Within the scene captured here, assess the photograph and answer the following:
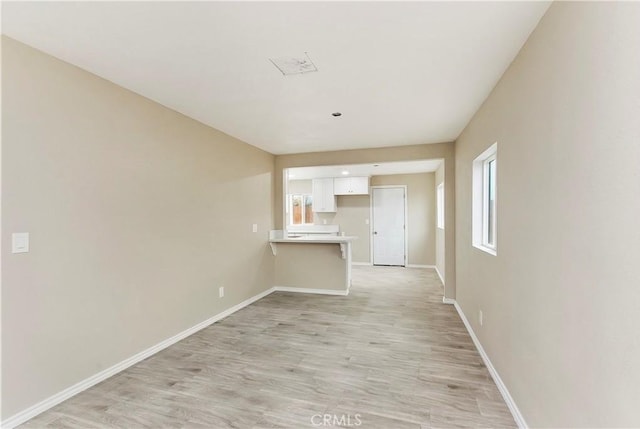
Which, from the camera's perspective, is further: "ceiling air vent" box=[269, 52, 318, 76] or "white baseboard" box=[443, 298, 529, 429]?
"ceiling air vent" box=[269, 52, 318, 76]

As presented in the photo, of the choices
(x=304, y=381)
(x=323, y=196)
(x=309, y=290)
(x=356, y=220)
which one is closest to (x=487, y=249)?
(x=304, y=381)

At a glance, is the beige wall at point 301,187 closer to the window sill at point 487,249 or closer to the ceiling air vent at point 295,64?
the window sill at point 487,249

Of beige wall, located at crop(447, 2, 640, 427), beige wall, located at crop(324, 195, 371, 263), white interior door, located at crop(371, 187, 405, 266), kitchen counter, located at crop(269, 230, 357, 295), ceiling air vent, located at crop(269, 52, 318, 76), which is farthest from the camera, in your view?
beige wall, located at crop(324, 195, 371, 263)

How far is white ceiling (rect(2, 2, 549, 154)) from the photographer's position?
1.60 meters

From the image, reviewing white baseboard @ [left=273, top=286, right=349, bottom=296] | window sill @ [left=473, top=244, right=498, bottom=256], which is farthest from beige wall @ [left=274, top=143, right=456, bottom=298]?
white baseboard @ [left=273, top=286, right=349, bottom=296]

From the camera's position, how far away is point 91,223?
2312 millimetres

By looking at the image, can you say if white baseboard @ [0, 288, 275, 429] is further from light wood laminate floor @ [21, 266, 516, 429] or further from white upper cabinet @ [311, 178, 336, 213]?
white upper cabinet @ [311, 178, 336, 213]

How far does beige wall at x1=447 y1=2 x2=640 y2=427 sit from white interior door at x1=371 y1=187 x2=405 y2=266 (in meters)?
5.44

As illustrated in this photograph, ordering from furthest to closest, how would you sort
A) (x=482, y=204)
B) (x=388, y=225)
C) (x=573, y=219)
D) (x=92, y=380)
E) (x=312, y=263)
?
(x=388, y=225)
(x=312, y=263)
(x=482, y=204)
(x=92, y=380)
(x=573, y=219)

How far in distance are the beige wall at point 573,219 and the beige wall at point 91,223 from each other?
9.59ft

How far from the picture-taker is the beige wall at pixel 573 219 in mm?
1003

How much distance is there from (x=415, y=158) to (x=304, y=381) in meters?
3.43

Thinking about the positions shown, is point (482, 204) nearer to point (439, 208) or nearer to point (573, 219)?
point (573, 219)

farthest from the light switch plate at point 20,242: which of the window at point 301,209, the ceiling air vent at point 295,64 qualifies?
the window at point 301,209
